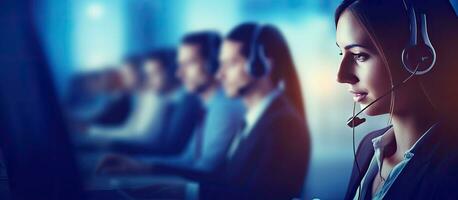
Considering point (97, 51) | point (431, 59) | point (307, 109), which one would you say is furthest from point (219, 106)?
point (431, 59)

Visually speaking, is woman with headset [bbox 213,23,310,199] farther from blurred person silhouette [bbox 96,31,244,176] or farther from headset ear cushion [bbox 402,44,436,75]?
headset ear cushion [bbox 402,44,436,75]

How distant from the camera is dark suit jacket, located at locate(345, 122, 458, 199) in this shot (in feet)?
4.62

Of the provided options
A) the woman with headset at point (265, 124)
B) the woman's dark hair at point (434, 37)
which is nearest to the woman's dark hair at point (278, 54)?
the woman with headset at point (265, 124)

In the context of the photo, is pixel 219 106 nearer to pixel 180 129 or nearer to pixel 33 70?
pixel 180 129

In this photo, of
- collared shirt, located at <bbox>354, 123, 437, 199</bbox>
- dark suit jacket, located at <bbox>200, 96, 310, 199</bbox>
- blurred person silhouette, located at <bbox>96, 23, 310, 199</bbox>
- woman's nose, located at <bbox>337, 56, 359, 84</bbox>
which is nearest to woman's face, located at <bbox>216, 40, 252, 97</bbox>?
blurred person silhouette, located at <bbox>96, 23, 310, 199</bbox>

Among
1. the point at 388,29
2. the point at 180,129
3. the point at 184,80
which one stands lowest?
the point at 180,129

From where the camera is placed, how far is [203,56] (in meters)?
1.48

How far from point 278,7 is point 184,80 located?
32 cm

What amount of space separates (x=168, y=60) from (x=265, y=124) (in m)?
0.32

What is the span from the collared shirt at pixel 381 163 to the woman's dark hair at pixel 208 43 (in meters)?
0.51

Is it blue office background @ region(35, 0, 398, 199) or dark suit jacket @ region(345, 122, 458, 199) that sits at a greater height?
blue office background @ region(35, 0, 398, 199)

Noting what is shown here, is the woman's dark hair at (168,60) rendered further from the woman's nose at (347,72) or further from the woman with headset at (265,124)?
the woman's nose at (347,72)

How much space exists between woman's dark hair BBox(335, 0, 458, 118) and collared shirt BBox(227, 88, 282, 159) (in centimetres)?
32

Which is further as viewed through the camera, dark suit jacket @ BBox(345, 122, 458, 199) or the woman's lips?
the woman's lips
